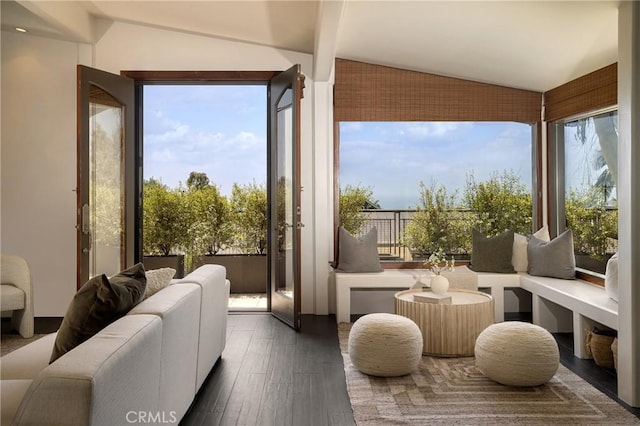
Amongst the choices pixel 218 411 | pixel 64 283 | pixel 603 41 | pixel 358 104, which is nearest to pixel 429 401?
pixel 218 411

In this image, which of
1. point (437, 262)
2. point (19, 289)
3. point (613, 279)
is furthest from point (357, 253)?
point (19, 289)

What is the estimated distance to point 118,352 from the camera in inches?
69.2

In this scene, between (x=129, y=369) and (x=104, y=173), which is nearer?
(x=129, y=369)

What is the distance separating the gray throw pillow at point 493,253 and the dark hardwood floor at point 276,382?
5.78ft

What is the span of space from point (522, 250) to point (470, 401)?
9.29 ft

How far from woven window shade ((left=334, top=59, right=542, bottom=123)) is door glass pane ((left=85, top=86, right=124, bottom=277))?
89.7 inches

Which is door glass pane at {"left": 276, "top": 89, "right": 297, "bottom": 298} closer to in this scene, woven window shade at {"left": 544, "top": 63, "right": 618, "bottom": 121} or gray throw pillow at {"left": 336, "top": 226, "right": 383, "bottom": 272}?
gray throw pillow at {"left": 336, "top": 226, "right": 383, "bottom": 272}

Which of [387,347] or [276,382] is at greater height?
[387,347]

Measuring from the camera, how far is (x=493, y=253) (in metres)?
5.58

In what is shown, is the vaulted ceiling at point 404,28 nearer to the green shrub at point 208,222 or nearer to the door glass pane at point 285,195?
the door glass pane at point 285,195

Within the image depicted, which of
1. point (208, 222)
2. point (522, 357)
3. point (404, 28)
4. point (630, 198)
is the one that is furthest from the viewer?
point (208, 222)

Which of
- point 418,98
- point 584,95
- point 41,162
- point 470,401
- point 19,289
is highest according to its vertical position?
point 418,98

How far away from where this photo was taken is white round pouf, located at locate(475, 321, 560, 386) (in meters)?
3.29

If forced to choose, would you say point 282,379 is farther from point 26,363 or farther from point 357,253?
point 357,253
